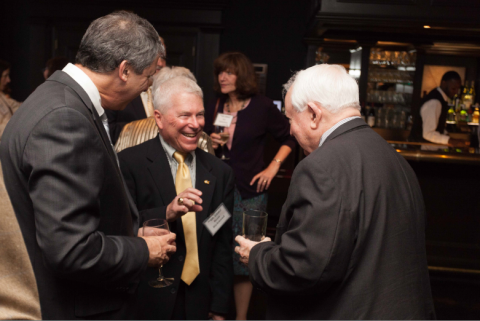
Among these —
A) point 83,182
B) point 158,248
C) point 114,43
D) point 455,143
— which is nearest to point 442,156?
point 455,143

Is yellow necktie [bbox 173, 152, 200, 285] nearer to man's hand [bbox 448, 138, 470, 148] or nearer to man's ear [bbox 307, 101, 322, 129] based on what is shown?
man's ear [bbox 307, 101, 322, 129]

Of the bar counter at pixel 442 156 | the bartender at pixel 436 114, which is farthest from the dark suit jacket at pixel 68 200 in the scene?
the bartender at pixel 436 114

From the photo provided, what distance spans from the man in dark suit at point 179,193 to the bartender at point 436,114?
5447 mm

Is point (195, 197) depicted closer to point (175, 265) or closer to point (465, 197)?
point (175, 265)

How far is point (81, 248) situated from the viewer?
3.57ft

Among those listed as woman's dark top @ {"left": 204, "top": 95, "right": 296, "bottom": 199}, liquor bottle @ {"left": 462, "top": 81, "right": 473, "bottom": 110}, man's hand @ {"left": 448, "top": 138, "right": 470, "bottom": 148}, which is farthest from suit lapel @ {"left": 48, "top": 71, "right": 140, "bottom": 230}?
liquor bottle @ {"left": 462, "top": 81, "right": 473, "bottom": 110}

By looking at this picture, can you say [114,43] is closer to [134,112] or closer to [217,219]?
[217,219]

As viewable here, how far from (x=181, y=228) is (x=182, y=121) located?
0.50 m

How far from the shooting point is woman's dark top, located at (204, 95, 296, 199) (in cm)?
312

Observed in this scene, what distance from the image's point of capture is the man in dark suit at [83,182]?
3.49 ft

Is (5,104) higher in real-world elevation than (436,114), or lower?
lower

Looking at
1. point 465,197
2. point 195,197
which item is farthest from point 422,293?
point 465,197

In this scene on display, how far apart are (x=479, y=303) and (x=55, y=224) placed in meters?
3.75

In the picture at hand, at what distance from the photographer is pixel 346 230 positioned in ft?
3.69
